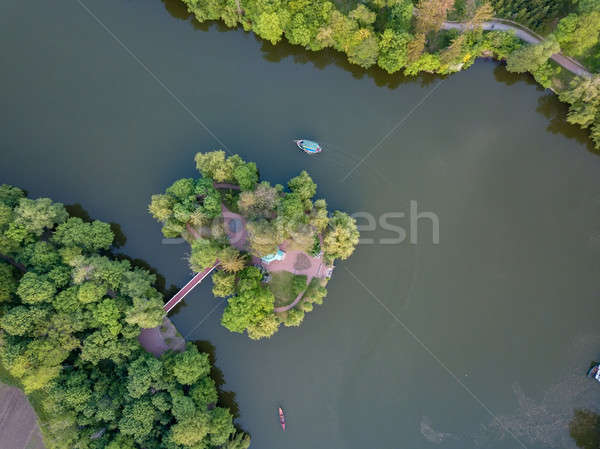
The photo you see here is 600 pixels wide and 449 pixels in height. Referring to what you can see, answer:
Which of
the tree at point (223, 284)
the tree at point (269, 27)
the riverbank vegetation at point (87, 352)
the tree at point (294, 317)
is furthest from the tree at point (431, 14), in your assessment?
the riverbank vegetation at point (87, 352)

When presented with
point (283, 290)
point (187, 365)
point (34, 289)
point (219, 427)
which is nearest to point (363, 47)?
point (283, 290)

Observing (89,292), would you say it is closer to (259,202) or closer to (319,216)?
(259,202)

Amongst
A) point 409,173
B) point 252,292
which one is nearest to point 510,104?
point 409,173

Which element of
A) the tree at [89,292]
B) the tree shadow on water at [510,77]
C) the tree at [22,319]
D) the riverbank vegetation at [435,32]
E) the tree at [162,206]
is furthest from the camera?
the tree shadow on water at [510,77]

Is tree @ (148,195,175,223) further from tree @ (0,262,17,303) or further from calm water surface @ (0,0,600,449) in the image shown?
tree @ (0,262,17,303)

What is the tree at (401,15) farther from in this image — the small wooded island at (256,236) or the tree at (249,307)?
the tree at (249,307)

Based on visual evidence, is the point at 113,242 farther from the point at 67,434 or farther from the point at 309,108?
the point at 309,108

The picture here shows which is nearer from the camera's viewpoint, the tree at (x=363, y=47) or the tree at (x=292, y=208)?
the tree at (x=292, y=208)
